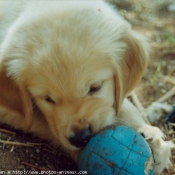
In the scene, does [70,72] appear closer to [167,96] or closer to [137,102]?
[137,102]

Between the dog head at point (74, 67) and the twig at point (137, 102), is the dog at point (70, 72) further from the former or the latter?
the twig at point (137, 102)

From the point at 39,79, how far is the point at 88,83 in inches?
15.6

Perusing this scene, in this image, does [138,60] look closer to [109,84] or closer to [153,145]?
[109,84]

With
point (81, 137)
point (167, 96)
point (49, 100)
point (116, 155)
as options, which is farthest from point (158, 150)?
point (167, 96)

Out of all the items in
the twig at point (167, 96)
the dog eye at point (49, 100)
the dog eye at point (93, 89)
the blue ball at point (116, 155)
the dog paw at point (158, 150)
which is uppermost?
the dog eye at point (93, 89)

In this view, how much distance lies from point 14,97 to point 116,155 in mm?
1089

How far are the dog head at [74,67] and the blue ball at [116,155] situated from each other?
4.4 inches

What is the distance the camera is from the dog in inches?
124

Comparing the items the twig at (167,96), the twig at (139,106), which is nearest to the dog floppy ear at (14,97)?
the twig at (139,106)

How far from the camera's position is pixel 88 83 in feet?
10.5

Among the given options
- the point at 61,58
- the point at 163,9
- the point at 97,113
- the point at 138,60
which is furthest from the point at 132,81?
the point at 163,9

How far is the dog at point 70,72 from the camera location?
3.16 meters

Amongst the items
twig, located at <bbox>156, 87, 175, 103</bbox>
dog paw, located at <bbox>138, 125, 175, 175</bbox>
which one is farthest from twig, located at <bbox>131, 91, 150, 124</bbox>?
dog paw, located at <bbox>138, 125, 175, 175</bbox>

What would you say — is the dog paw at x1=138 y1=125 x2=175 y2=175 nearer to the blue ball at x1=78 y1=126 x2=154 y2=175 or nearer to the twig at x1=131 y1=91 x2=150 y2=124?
the blue ball at x1=78 y1=126 x2=154 y2=175
